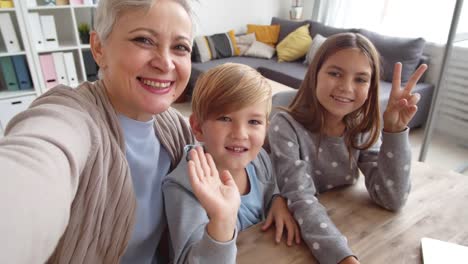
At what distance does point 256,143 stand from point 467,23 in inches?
114

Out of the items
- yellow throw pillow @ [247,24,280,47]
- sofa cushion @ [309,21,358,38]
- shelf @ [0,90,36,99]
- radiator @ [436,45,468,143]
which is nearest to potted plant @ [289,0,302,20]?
yellow throw pillow @ [247,24,280,47]

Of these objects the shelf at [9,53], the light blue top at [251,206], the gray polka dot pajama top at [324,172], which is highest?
the shelf at [9,53]

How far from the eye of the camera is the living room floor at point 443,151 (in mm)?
2699

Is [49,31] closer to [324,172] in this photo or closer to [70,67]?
[70,67]

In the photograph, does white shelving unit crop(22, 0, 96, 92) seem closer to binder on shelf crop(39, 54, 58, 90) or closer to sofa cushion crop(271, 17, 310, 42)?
binder on shelf crop(39, 54, 58, 90)

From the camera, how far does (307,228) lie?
79cm

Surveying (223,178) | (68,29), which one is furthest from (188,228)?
(68,29)

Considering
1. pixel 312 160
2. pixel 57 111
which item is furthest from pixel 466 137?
pixel 57 111

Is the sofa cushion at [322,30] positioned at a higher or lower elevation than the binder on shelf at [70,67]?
higher

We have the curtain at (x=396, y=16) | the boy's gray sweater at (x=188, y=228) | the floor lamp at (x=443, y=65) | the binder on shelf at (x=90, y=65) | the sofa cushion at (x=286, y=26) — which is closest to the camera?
the boy's gray sweater at (x=188, y=228)

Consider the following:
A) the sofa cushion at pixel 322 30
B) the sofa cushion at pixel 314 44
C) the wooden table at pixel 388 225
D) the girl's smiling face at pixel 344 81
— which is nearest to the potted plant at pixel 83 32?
the sofa cushion at pixel 314 44

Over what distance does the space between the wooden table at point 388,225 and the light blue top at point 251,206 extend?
0.28ft

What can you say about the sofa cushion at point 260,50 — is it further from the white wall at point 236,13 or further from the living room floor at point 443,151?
the living room floor at point 443,151

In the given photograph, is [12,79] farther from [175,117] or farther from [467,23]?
[467,23]
